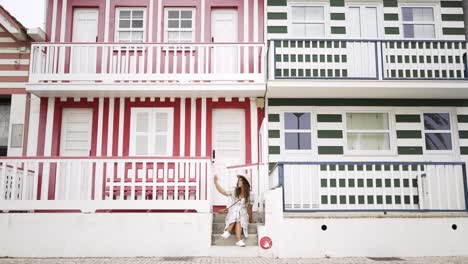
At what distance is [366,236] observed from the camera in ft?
32.2

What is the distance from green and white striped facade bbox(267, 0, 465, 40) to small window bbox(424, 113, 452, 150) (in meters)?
2.35

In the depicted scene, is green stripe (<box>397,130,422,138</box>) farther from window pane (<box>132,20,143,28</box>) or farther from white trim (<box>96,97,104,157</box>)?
white trim (<box>96,97,104,157</box>)

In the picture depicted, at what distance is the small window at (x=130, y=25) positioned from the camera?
545 inches

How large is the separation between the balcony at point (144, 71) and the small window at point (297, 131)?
124 centimetres

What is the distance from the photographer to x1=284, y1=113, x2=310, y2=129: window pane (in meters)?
13.2

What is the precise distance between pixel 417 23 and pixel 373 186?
6.29 metres

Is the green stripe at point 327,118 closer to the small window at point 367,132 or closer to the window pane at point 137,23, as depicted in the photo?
the small window at point 367,132

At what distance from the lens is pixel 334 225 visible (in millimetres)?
9789

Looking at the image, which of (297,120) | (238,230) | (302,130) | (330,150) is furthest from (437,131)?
(238,230)

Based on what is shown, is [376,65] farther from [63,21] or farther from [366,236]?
[63,21]

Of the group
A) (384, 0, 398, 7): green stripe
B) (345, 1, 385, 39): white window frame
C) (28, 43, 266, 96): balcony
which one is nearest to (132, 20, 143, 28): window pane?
(28, 43, 266, 96): balcony

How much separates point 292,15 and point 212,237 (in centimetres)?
706

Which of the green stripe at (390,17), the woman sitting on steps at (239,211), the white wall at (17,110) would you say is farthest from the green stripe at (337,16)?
the white wall at (17,110)

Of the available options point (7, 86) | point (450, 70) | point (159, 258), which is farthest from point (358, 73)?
point (7, 86)
